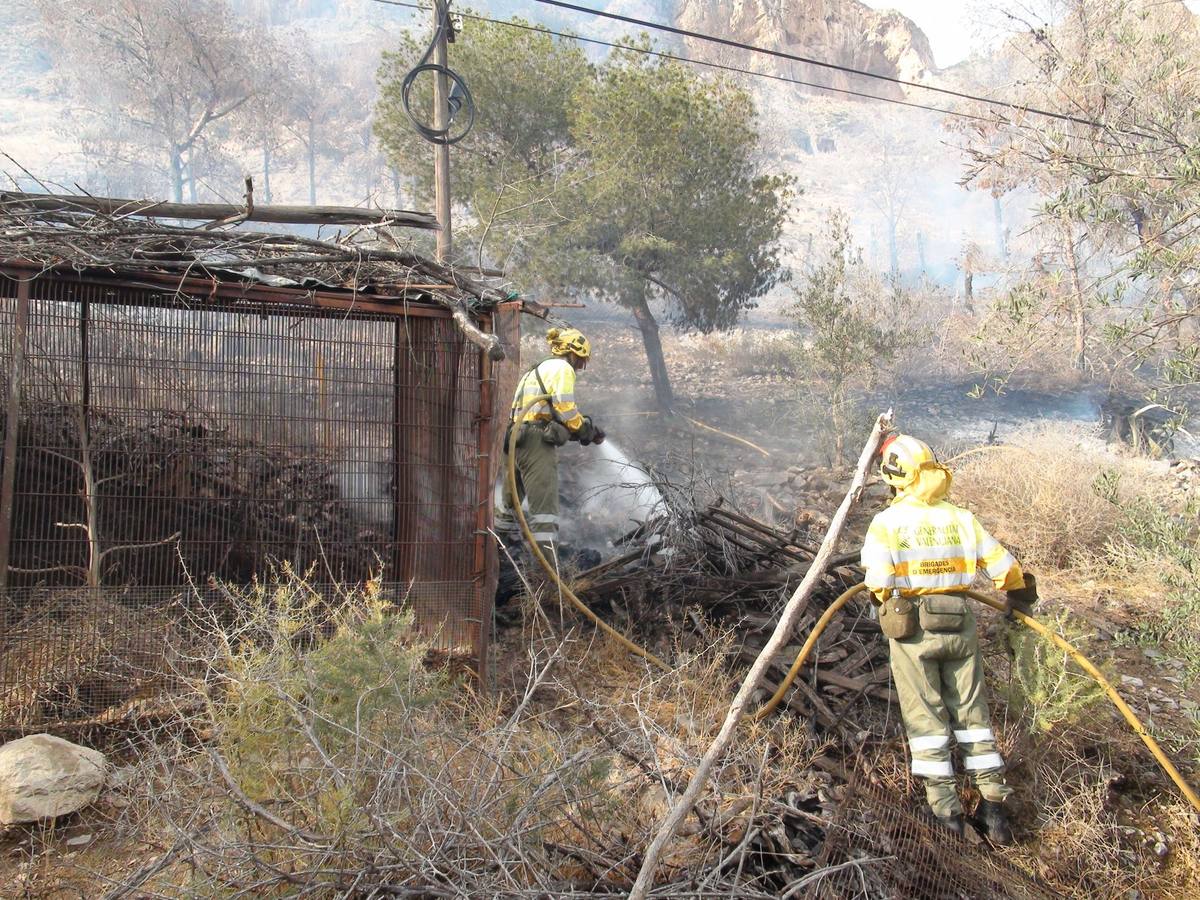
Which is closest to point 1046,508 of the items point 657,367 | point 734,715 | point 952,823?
point 952,823

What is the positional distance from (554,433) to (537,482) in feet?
1.35

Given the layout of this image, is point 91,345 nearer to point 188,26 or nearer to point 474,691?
point 474,691

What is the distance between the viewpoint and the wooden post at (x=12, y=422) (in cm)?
425

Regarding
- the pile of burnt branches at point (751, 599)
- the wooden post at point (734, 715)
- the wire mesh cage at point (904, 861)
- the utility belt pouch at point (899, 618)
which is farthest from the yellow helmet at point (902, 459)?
the wire mesh cage at point (904, 861)

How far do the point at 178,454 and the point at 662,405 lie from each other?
38.4 feet

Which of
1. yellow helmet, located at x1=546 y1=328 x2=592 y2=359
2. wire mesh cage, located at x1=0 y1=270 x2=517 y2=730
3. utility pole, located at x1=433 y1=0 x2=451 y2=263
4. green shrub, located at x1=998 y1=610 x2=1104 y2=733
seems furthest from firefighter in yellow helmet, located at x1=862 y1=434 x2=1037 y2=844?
utility pole, located at x1=433 y1=0 x2=451 y2=263

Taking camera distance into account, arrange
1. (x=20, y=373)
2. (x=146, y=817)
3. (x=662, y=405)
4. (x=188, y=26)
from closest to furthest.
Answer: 1. (x=146, y=817)
2. (x=20, y=373)
3. (x=662, y=405)
4. (x=188, y=26)

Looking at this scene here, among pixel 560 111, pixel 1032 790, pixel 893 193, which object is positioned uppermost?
pixel 893 193

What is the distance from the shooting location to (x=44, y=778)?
145 inches

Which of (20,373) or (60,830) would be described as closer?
(60,830)

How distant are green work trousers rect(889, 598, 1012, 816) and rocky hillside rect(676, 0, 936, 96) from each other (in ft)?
188

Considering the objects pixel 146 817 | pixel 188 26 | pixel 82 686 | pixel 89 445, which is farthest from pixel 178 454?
pixel 188 26

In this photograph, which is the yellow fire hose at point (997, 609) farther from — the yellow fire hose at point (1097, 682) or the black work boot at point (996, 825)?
the black work boot at point (996, 825)

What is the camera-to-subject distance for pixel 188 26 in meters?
31.6
